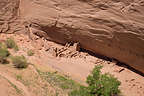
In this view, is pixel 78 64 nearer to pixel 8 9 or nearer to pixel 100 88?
pixel 100 88

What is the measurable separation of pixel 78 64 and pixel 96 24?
154cm

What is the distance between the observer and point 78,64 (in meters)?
7.36

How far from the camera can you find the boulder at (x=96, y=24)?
19.5 ft

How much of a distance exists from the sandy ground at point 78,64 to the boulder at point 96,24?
0.98ft

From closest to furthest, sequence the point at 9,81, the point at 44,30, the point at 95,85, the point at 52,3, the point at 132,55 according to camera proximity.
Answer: the point at 9,81 → the point at 95,85 → the point at 132,55 → the point at 52,3 → the point at 44,30

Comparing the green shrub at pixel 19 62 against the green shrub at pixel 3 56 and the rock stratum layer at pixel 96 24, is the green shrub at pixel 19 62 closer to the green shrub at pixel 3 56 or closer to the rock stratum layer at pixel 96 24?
the green shrub at pixel 3 56

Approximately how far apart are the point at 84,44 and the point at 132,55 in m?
1.68

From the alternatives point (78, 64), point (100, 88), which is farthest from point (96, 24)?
point (100, 88)

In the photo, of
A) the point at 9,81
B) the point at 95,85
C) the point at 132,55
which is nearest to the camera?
the point at 9,81

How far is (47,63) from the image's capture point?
696 centimetres

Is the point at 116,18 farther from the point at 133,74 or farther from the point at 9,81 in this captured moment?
the point at 9,81

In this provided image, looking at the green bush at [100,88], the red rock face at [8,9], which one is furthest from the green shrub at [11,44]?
the green bush at [100,88]

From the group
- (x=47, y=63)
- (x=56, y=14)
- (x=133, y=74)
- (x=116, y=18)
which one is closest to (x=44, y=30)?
(x=56, y=14)

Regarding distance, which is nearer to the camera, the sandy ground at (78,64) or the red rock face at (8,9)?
the sandy ground at (78,64)
